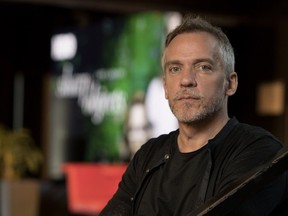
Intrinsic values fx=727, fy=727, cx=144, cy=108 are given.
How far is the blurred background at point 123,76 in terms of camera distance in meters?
5.88

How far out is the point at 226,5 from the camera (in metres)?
6.10

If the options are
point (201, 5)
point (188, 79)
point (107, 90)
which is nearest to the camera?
point (188, 79)

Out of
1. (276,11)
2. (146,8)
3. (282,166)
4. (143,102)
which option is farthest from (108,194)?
(282,166)

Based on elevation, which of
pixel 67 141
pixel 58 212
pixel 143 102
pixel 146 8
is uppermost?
pixel 146 8

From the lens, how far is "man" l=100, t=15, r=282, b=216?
1639mm

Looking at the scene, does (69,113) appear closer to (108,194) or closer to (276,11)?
(108,194)

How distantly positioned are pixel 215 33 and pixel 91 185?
413cm

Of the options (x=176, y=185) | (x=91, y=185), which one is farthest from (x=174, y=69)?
(x=91, y=185)

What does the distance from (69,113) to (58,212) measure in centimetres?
119

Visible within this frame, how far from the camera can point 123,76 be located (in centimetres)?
632

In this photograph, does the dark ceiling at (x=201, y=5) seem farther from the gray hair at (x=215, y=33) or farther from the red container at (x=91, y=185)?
the gray hair at (x=215, y=33)

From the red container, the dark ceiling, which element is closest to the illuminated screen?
the dark ceiling

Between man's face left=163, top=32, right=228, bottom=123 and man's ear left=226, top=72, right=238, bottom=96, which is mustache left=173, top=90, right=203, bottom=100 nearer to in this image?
man's face left=163, top=32, right=228, bottom=123

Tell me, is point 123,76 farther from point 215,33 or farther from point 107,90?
point 215,33
